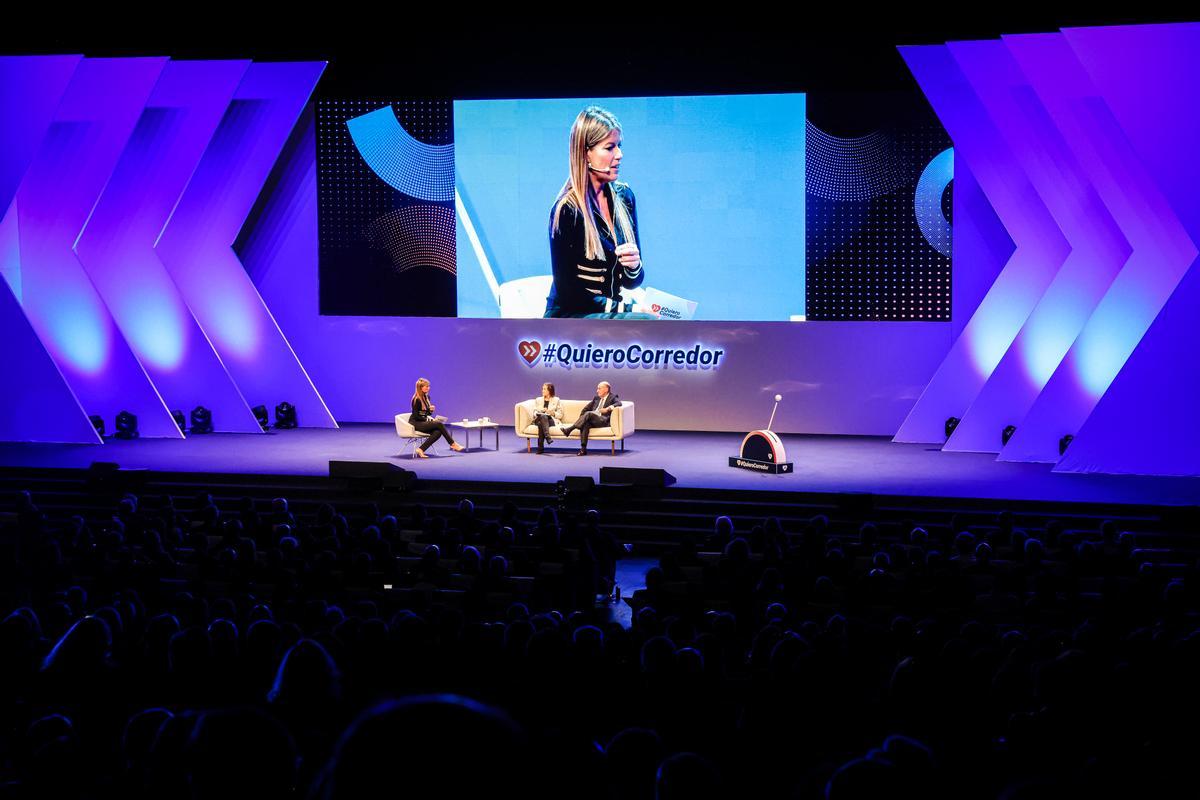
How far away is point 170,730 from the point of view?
2229 millimetres

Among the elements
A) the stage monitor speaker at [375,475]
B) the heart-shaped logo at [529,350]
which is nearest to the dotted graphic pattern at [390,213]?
the heart-shaped logo at [529,350]

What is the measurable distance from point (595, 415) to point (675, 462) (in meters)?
1.10

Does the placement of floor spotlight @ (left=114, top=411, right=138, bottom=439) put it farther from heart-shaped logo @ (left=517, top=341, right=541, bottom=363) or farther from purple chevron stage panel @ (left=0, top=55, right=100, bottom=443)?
heart-shaped logo @ (left=517, top=341, right=541, bottom=363)

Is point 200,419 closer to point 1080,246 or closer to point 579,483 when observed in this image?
point 579,483

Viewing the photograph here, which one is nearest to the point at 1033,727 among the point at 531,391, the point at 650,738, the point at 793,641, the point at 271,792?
the point at 793,641

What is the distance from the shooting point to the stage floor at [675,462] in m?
10.7

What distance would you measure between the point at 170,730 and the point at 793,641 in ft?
8.82

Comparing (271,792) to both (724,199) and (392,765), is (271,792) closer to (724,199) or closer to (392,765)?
(392,765)

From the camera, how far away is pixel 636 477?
10625 millimetres

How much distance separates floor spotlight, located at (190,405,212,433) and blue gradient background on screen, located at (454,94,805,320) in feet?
12.4

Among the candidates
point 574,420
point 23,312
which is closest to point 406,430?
point 574,420

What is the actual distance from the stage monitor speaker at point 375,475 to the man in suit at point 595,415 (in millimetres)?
2553

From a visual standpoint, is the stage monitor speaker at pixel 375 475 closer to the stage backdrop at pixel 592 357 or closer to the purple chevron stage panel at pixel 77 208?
the purple chevron stage panel at pixel 77 208

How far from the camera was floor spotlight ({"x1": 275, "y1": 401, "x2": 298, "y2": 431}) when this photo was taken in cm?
1512
